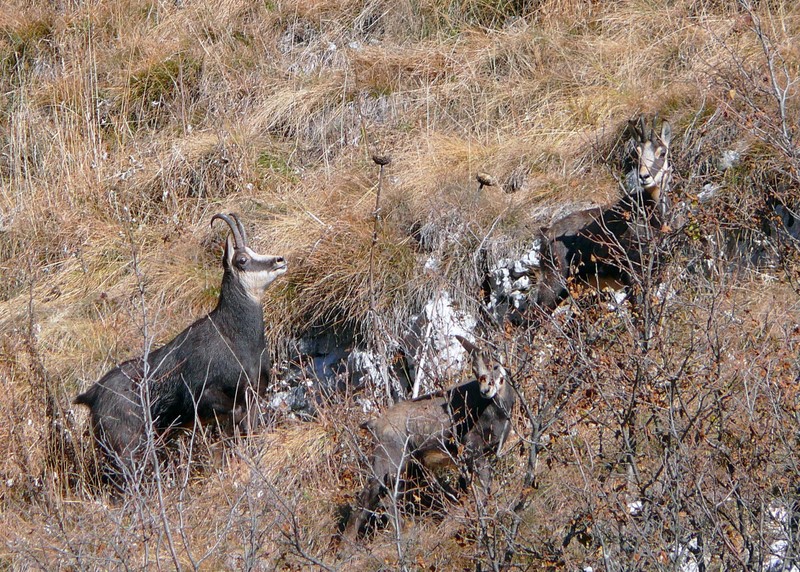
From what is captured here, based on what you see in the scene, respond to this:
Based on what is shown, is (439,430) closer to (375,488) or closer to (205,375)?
(375,488)

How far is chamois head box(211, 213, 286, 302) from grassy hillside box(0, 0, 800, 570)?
0.44 metres

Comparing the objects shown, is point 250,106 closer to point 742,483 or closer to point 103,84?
point 103,84

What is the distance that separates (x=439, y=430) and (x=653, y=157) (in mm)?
2386

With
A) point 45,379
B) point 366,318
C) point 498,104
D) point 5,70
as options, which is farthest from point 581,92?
point 5,70

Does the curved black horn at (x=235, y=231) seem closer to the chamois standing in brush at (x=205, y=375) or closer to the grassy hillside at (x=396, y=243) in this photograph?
the chamois standing in brush at (x=205, y=375)

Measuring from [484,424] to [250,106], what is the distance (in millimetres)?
4725

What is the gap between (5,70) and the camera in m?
10.3

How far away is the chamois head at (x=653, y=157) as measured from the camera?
641 cm

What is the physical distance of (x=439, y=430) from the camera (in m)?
5.39

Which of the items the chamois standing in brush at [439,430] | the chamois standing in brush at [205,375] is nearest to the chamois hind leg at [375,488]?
the chamois standing in brush at [439,430]

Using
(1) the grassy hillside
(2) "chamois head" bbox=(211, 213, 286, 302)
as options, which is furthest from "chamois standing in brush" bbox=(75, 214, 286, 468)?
(1) the grassy hillside

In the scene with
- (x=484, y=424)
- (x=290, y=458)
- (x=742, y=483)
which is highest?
(x=742, y=483)

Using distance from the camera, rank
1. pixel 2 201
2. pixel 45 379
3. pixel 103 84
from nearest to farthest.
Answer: pixel 45 379
pixel 2 201
pixel 103 84

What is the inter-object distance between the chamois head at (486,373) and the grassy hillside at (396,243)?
5.8 inches
